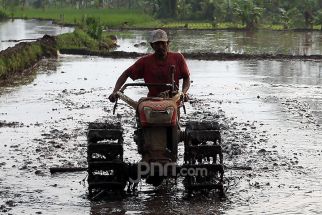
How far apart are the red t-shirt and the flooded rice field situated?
4.28 ft

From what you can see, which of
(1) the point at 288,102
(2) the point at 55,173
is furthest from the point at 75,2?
(2) the point at 55,173

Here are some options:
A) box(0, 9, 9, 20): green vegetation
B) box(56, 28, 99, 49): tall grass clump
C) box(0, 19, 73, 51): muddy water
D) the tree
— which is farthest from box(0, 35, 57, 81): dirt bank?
box(0, 9, 9, 20): green vegetation

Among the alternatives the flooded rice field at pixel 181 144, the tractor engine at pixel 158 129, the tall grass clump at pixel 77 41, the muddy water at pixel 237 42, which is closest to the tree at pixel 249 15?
the muddy water at pixel 237 42

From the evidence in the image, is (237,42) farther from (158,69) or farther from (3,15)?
(3,15)

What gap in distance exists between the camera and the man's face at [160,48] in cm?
798

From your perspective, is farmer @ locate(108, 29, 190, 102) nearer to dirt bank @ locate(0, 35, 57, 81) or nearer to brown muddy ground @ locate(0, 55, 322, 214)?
brown muddy ground @ locate(0, 55, 322, 214)

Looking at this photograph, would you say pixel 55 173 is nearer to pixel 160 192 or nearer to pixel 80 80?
pixel 160 192

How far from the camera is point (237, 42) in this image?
142ft

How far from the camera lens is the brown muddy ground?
7543 mm

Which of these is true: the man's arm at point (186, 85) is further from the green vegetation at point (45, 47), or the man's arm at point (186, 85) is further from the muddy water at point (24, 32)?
the muddy water at point (24, 32)

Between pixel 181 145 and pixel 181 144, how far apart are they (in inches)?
2.8

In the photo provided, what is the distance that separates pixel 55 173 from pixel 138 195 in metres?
1.62

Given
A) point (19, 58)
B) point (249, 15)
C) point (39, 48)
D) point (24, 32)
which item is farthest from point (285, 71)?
point (249, 15)

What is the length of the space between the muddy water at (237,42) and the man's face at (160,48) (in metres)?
27.0
